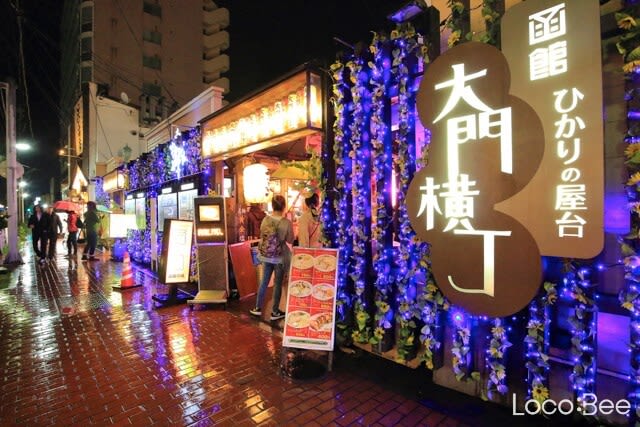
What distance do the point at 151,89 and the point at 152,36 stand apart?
620cm

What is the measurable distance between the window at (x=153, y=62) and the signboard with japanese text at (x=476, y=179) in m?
39.0

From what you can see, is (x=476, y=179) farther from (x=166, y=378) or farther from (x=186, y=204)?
(x=186, y=204)

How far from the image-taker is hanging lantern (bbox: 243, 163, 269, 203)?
8469 mm

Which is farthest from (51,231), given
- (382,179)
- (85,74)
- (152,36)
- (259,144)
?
(152,36)

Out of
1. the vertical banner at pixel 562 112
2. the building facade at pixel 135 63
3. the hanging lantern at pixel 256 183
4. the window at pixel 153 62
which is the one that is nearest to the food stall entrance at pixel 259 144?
the hanging lantern at pixel 256 183

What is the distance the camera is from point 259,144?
7.06 metres

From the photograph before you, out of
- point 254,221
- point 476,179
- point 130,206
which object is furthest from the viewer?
point 130,206

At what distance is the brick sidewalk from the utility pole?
26.8ft

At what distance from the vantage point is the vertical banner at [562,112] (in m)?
2.84

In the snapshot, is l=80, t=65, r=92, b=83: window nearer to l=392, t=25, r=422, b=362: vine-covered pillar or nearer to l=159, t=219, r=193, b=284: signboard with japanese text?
l=159, t=219, r=193, b=284: signboard with japanese text

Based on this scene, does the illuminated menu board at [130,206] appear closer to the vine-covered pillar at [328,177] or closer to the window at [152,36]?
the vine-covered pillar at [328,177]

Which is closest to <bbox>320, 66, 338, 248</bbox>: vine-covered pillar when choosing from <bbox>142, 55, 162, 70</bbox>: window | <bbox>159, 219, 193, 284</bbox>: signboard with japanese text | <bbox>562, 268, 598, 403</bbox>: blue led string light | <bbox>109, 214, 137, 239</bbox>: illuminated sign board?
<bbox>562, 268, 598, 403</bbox>: blue led string light

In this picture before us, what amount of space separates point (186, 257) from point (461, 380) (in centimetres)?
643

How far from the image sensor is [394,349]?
15.8ft
